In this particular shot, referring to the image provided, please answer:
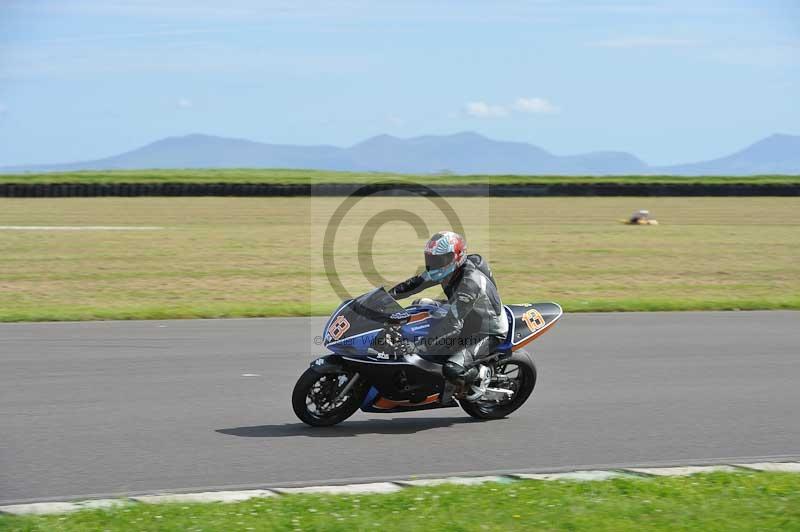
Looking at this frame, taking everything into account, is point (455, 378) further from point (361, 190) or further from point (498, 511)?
point (361, 190)

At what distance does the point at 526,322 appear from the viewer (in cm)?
906

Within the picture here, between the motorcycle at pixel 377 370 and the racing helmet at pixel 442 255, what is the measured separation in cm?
33

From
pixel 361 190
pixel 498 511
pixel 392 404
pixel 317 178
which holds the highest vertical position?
pixel 317 178

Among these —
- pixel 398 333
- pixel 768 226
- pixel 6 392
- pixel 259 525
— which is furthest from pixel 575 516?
pixel 768 226

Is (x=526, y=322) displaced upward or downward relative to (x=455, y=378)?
upward

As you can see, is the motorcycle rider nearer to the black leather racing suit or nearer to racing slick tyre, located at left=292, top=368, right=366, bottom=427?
the black leather racing suit

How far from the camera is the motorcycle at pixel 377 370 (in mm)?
8164

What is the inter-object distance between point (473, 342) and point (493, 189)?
45751 mm

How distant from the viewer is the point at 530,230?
3394 centimetres

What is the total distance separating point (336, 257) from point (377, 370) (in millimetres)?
17340

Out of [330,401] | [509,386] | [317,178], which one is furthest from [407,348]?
[317,178]

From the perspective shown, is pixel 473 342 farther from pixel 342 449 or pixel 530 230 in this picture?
pixel 530 230

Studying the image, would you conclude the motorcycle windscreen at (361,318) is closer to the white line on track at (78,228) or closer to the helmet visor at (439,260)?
the helmet visor at (439,260)

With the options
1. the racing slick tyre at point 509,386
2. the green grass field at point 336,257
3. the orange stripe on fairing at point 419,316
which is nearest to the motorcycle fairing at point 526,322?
the racing slick tyre at point 509,386
